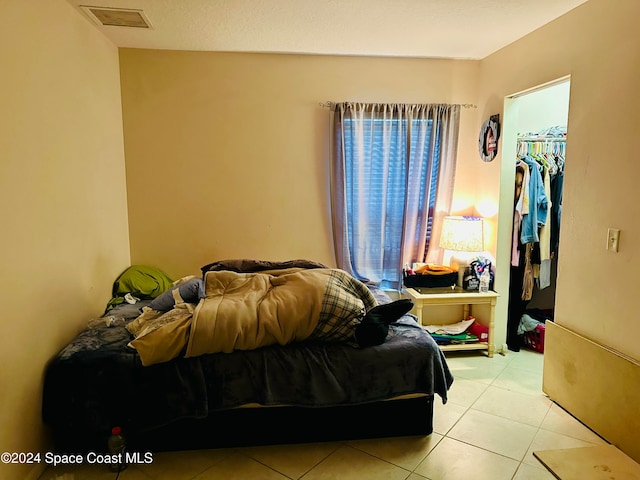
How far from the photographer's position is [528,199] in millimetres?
3281

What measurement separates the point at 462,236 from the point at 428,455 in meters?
1.76

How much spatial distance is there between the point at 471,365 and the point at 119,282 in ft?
8.85

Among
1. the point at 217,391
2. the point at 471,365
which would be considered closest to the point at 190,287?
the point at 217,391

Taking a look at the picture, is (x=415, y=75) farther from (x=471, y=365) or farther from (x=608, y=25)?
(x=471, y=365)

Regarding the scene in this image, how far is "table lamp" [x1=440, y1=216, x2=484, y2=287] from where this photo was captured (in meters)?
3.42

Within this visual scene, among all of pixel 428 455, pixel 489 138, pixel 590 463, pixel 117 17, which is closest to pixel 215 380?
pixel 428 455

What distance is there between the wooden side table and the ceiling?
1.87 m

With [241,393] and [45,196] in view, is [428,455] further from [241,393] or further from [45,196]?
[45,196]

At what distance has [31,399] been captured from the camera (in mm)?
2020

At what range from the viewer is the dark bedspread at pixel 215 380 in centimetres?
209

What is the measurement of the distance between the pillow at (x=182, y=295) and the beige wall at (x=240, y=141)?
3.12 ft

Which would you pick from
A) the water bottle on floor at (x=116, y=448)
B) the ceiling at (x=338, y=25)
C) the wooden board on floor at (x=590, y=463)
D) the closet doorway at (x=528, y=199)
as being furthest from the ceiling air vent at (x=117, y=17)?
the wooden board on floor at (x=590, y=463)

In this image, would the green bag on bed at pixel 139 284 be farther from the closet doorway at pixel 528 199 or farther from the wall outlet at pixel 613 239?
the wall outlet at pixel 613 239

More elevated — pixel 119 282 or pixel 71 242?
pixel 71 242
